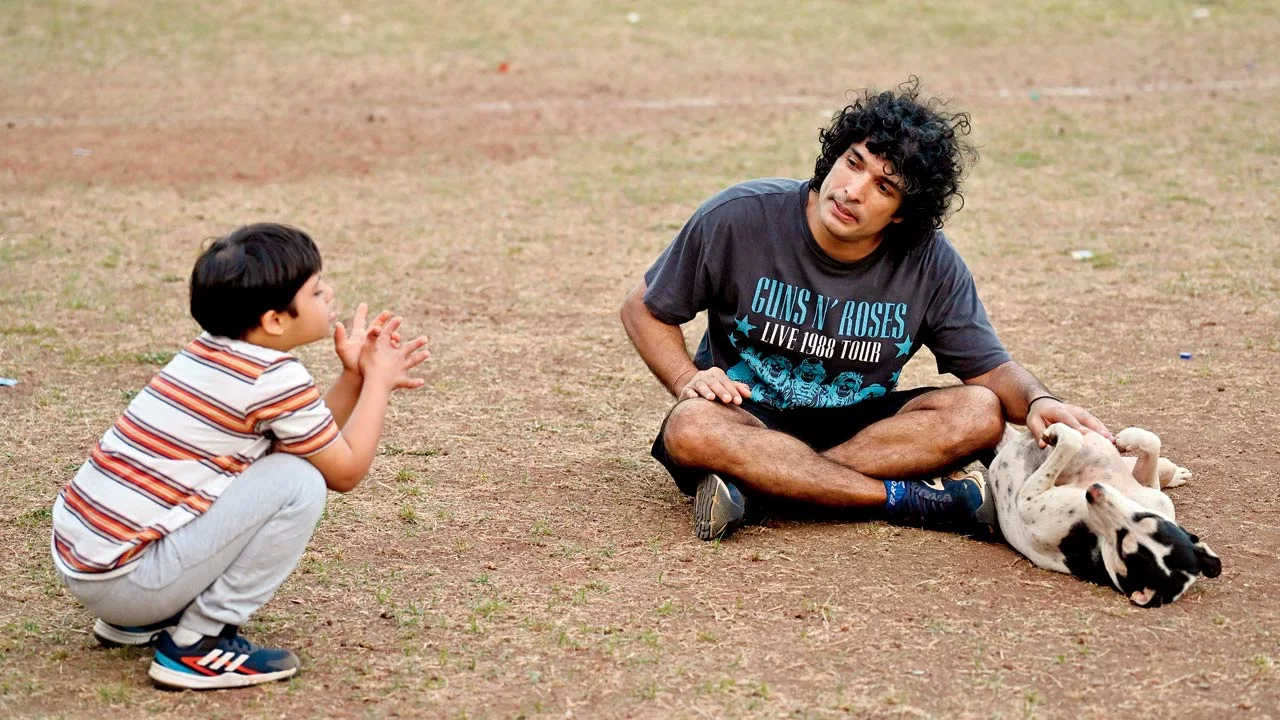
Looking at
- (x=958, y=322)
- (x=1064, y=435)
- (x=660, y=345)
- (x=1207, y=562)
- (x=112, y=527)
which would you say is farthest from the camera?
(x=660, y=345)

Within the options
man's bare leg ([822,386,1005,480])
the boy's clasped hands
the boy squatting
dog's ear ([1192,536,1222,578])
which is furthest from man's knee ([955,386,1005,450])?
the boy squatting

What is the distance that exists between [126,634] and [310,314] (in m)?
1.01

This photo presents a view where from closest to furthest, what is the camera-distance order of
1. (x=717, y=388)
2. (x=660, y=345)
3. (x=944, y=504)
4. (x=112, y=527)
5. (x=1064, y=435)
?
(x=112, y=527)
(x=1064, y=435)
(x=717, y=388)
(x=944, y=504)
(x=660, y=345)

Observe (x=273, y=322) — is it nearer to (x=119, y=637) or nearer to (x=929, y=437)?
(x=119, y=637)

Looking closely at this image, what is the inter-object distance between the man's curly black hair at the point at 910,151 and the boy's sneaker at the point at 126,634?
97.4 inches

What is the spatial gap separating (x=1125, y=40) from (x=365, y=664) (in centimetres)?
1325

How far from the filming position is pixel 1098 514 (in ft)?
13.1

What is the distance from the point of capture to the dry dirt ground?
3.66 m

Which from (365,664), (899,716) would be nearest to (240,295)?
(365,664)

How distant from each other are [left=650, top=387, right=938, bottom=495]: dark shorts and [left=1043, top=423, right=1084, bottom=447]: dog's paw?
551mm

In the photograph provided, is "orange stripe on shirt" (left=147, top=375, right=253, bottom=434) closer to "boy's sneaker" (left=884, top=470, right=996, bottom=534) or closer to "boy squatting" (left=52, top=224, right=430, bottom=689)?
"boy squatting" (left=52, top=224, right=430, bottom=689)

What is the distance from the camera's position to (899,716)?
338 centimetres

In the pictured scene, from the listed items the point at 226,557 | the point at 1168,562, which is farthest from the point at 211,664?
the point at 1168,562

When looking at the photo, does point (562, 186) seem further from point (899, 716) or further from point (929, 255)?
point (899, 716)
